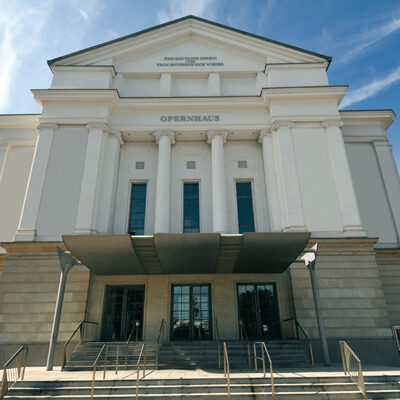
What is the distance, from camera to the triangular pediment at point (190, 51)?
21953 mm

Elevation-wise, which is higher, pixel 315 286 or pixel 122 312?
pixel 315 286

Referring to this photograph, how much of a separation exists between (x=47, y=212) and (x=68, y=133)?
16.5 feet

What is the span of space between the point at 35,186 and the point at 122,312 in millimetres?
8248

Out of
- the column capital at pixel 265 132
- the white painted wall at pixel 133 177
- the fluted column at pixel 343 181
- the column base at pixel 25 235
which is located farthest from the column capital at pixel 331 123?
the column base at pixel 25 235

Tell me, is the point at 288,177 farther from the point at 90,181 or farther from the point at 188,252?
the point at 90,181

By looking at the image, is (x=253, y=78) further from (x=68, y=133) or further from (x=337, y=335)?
(x=337, y=335)

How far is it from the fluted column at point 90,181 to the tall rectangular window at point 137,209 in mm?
2325

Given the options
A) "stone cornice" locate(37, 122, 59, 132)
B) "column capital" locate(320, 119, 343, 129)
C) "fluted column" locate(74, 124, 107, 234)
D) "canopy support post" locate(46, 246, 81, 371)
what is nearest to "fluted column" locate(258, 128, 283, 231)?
"column capital" locate(320, 119, 343, 129)

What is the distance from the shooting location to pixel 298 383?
9.27 meters

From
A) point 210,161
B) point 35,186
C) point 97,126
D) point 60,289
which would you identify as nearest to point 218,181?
point 210,161

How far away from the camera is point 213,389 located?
897 centimetres

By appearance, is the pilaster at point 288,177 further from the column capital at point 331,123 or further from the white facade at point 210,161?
the column capital at point 331,123

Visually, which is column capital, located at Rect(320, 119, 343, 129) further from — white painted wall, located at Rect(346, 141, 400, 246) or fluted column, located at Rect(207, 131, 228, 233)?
fluted column, located at Rect(207, 131, 228, 233)

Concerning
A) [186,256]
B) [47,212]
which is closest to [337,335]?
[186,256]
